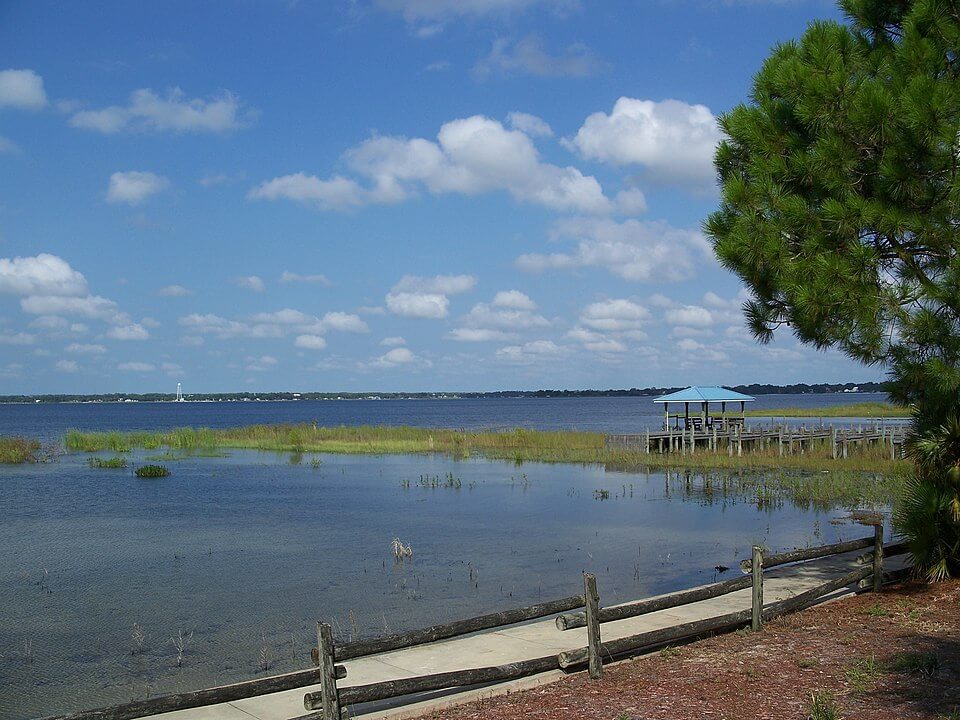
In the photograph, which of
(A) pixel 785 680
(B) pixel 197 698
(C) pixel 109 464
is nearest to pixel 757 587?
(A) pixel 785 680

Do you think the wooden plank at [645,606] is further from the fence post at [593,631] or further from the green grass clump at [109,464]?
the green grass clump at [109,464]

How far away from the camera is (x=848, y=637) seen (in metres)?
10.5

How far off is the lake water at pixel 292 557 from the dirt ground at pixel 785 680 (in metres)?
5.05

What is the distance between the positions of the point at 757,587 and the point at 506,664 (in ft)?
11.6

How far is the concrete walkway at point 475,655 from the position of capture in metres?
8.85

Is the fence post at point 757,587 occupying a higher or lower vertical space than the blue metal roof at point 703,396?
lower

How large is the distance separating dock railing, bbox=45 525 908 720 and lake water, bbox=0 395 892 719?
4.24 meters

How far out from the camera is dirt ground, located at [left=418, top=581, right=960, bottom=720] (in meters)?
8.09

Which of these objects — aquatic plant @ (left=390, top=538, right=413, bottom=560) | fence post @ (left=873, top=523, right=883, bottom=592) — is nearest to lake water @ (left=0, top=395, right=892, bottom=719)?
aquatic plant @ (left=390, top=538, right=413, bottom=560)

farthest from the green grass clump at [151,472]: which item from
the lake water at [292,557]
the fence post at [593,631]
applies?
the fence post at [593,631]

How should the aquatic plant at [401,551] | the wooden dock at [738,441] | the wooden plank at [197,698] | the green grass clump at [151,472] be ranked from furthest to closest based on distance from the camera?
the wooden dock at [738,441]
the green grass clump at [151,472]
the aquatic plant at [401,551]
the wooden plank at [197,698]

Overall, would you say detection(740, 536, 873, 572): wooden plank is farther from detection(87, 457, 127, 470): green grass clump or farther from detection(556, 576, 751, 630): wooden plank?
detection(87, 457, 127, 470): green grass clump

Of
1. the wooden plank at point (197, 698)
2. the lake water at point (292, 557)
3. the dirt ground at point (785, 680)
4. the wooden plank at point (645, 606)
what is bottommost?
the lake water at point (292, 557)

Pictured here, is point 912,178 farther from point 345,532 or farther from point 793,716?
point 345,532
